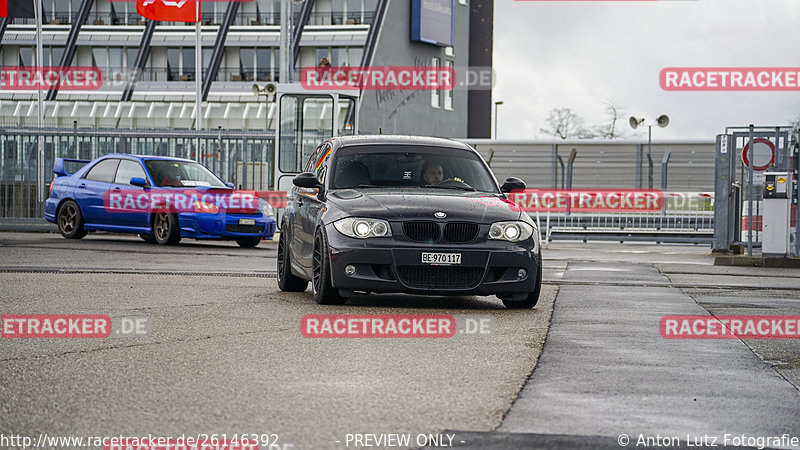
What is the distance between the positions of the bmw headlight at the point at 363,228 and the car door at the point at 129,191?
12.9 m

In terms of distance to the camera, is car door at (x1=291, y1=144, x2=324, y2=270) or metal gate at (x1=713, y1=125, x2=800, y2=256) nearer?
car door at (x1=291, y1=144, x2=324, y2=270)

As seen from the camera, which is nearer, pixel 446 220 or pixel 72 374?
pixel 72 374

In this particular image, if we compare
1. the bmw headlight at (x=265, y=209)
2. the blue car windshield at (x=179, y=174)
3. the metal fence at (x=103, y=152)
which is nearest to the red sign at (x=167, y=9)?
the metal fence at (x=103, y=152)

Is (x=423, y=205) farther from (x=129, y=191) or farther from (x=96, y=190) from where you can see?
(x=96, y=190)

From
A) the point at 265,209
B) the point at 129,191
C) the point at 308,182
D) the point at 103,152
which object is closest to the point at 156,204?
the point at 129,191

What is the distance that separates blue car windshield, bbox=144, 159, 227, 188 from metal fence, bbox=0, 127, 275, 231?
4.72 m

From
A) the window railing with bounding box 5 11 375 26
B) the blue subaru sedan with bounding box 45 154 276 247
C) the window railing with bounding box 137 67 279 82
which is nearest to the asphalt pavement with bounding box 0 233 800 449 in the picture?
the blue subaru sedan with bounding box 45 154 276 247

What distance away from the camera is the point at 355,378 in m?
6.68

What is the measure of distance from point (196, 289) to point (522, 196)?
20.5 m

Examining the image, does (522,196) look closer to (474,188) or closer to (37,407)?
(474,188)

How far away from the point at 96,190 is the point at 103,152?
6322 millimetres

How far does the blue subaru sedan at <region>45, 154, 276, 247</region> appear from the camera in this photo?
2250 centimetres

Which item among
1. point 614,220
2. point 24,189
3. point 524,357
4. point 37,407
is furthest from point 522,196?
point 37,407

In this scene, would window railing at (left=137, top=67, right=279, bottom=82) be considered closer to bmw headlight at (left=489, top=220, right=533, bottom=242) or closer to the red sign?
the red sign
